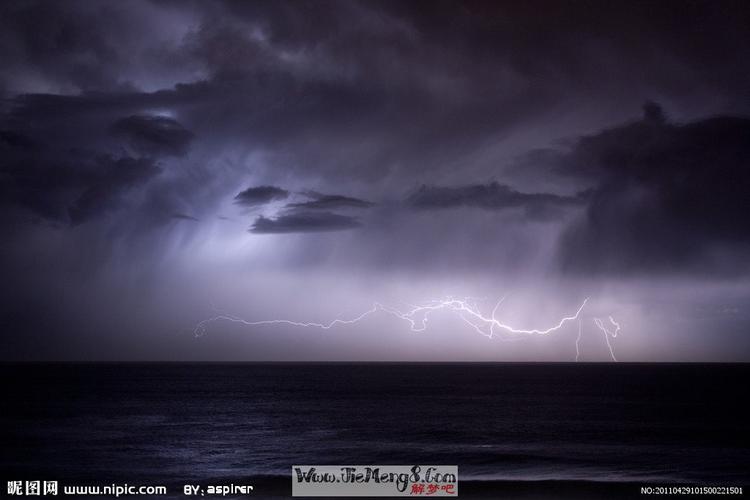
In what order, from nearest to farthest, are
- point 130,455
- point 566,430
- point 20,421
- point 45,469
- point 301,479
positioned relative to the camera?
Result: point 301,479, point 45,469, point 130,455, point 566,430, point 20,421

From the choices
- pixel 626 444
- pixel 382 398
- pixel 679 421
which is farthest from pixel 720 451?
pixel 382 398

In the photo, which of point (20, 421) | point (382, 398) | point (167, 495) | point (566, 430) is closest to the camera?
point (167, 495)

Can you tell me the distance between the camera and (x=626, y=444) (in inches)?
1713

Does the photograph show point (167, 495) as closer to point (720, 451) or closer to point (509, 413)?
point (720, 451)

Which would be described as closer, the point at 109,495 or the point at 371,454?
the point at 109,495

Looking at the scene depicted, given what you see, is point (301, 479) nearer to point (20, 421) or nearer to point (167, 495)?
point (167, 495)

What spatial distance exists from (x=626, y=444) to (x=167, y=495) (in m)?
30.8

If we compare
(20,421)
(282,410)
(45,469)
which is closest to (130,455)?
(45,469)

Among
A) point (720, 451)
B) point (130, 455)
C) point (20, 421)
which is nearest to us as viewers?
point (130, 455)

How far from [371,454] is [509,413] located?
2768 centimetres

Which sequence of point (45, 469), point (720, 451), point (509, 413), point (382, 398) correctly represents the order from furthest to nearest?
point (382, 398), point (509, 413), point (720, 451), point (45, 469)

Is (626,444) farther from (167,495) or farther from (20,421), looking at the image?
(20,421)

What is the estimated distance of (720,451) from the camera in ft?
136

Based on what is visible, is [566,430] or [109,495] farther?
[566,430]
